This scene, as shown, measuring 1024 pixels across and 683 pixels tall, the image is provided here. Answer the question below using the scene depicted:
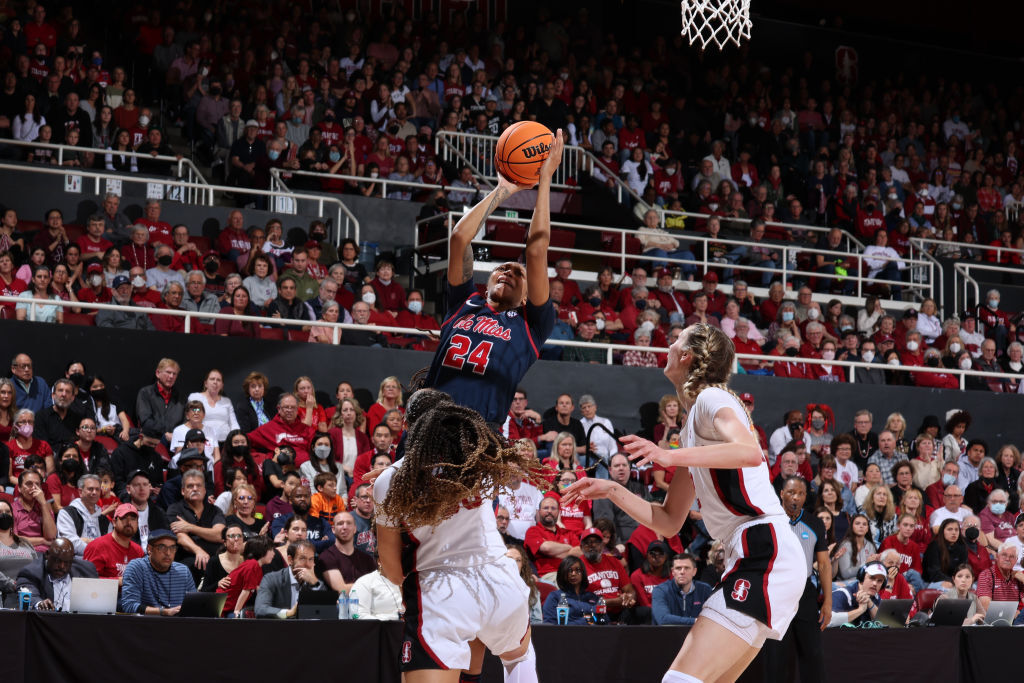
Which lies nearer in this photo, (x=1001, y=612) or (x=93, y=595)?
(x=93, y=595)

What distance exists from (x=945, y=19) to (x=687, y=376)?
79.9ft

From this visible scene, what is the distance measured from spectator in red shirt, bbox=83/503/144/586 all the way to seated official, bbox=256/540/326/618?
1.24 m

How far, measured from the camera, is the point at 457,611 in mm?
4801

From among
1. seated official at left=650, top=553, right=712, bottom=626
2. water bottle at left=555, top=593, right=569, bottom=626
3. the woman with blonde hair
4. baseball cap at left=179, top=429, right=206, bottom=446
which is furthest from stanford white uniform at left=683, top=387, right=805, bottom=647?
the woman with blonde hair

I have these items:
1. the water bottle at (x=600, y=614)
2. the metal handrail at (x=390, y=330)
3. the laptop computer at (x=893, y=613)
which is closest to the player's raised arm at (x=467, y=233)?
the water bottle at (x=600, y=614)

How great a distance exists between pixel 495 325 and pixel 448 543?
1389mm

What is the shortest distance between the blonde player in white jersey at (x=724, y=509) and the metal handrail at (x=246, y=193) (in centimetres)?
1058

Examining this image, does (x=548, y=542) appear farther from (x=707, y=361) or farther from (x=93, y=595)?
(x=707, y=361)

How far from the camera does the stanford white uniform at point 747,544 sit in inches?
196

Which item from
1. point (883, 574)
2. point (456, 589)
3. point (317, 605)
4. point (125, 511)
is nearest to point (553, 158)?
point (456, 589)

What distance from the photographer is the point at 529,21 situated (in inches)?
902

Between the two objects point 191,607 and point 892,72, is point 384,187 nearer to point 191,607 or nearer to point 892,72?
point 191,607

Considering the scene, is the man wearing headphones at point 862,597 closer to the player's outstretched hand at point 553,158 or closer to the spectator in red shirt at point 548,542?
the spectator in red shirt at point 548,542

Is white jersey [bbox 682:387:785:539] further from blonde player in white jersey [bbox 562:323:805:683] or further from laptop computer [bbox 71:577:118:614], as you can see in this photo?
laptop computer [bbox 71:577:118:614]
